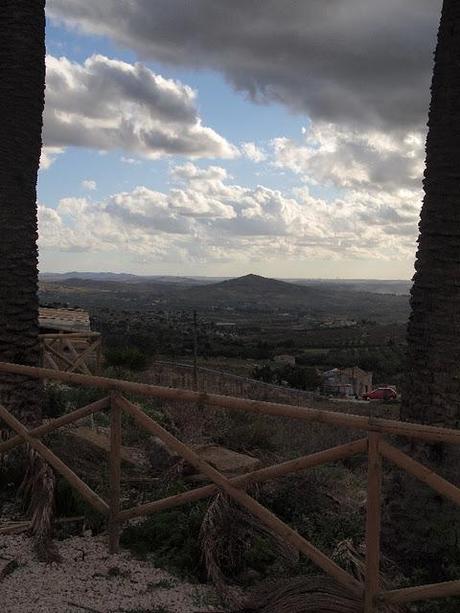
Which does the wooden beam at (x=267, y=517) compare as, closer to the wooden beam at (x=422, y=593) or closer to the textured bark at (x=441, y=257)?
the wooden beam at (x=422, y=593)

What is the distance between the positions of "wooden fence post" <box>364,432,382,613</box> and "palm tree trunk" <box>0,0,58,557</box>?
400 cm

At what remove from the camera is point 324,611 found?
330 cm

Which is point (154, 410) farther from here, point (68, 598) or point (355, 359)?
point (355, 359)

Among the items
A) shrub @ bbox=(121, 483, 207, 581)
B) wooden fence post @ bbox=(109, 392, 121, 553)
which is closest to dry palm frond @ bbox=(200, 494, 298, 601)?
shrub @ bbox=(121, 483, 207, 581)

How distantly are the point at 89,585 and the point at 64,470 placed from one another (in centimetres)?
85

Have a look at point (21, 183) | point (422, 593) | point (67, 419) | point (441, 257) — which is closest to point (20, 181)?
point (21, 183)

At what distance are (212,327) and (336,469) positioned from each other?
66736 millimetres

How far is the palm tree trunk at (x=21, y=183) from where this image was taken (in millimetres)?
6371

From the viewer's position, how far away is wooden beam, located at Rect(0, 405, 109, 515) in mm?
4355

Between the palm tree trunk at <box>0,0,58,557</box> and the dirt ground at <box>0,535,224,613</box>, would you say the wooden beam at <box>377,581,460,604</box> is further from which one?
the palm tree trunk at <box>0,0,58,557</box>

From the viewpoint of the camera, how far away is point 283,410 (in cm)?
351

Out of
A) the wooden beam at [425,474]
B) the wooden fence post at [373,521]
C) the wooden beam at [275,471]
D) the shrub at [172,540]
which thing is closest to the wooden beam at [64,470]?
the wooden beam at [275,471]

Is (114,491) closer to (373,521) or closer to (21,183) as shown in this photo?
(373,521)

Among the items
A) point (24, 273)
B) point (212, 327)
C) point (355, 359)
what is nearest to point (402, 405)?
point (24, 273)
